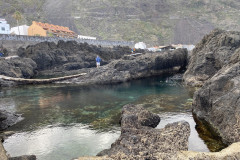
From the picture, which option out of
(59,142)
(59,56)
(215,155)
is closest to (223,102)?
(215,155)

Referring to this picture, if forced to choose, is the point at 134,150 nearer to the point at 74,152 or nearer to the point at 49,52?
the point at 74,152

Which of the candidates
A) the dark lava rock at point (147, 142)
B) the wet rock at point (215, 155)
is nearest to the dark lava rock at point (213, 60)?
the dark lava rock at point (147, 142)

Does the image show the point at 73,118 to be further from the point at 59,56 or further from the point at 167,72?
the point at 59,56

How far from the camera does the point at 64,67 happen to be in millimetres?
44812

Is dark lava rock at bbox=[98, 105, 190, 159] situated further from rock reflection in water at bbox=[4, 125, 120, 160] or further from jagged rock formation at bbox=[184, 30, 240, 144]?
jagged rock formation at bbox=[184, 30, 240, 144]

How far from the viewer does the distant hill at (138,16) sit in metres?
133

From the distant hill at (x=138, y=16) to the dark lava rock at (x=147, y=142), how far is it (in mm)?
121520

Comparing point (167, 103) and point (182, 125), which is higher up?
point (182, 125)

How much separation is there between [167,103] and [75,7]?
15993cm

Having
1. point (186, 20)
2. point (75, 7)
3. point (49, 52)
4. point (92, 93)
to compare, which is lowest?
point (92, 93)

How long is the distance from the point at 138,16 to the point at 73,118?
150 m

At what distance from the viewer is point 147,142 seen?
23.6 ft

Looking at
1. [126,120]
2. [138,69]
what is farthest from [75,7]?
[126,120]

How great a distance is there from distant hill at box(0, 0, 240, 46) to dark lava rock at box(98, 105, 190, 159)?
122 meters
